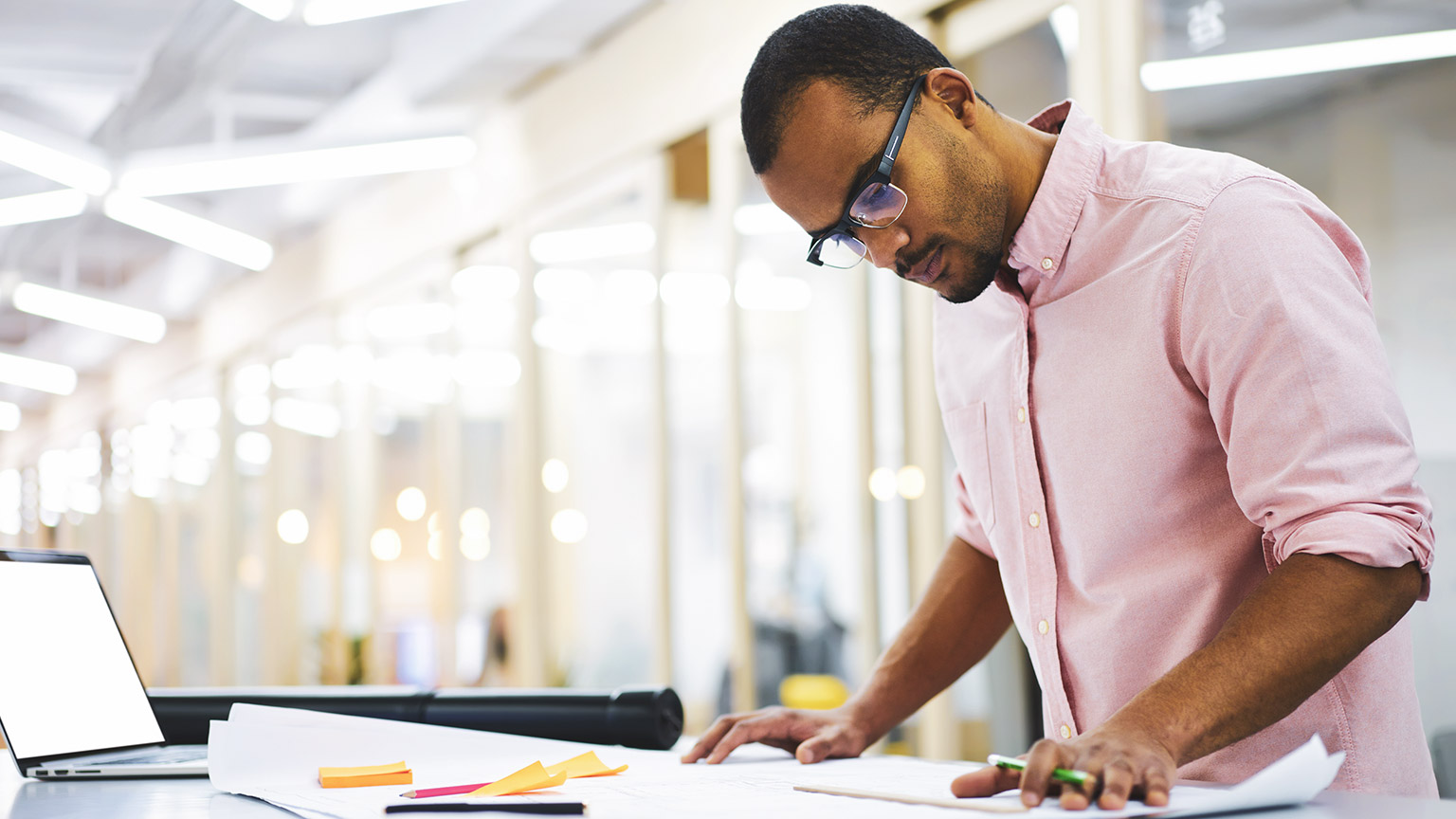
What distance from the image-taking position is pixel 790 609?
4.63 m

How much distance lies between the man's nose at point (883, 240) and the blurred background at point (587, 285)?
0.40m

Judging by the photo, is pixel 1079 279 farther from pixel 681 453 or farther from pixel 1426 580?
pixel 681 453

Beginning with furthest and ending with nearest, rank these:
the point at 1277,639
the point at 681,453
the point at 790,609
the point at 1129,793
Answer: the point at 681,453, the point at 790,609, the point at 1277,639, the point at 1129,793

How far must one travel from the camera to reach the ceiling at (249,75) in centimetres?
526

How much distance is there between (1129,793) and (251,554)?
10937mm

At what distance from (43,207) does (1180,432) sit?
7.88 meters

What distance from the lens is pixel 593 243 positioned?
5.80 metres

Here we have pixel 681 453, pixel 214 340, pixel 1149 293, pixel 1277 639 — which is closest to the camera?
pixel 1277 639

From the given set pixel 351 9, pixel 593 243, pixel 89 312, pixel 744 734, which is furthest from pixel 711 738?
pixel 89 312

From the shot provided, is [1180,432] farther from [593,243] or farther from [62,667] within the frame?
[593,243]

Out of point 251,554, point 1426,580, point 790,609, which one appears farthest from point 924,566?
point 251,554

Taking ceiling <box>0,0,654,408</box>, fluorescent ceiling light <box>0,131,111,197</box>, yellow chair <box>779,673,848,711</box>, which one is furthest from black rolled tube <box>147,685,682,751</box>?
fluorescent ceiling light <box>0,131,111,197</box>

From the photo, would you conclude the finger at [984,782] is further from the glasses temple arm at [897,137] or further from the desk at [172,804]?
the glasses temple arm at [897,137]

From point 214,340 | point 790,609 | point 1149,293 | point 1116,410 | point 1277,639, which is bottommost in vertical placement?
point 790,609
